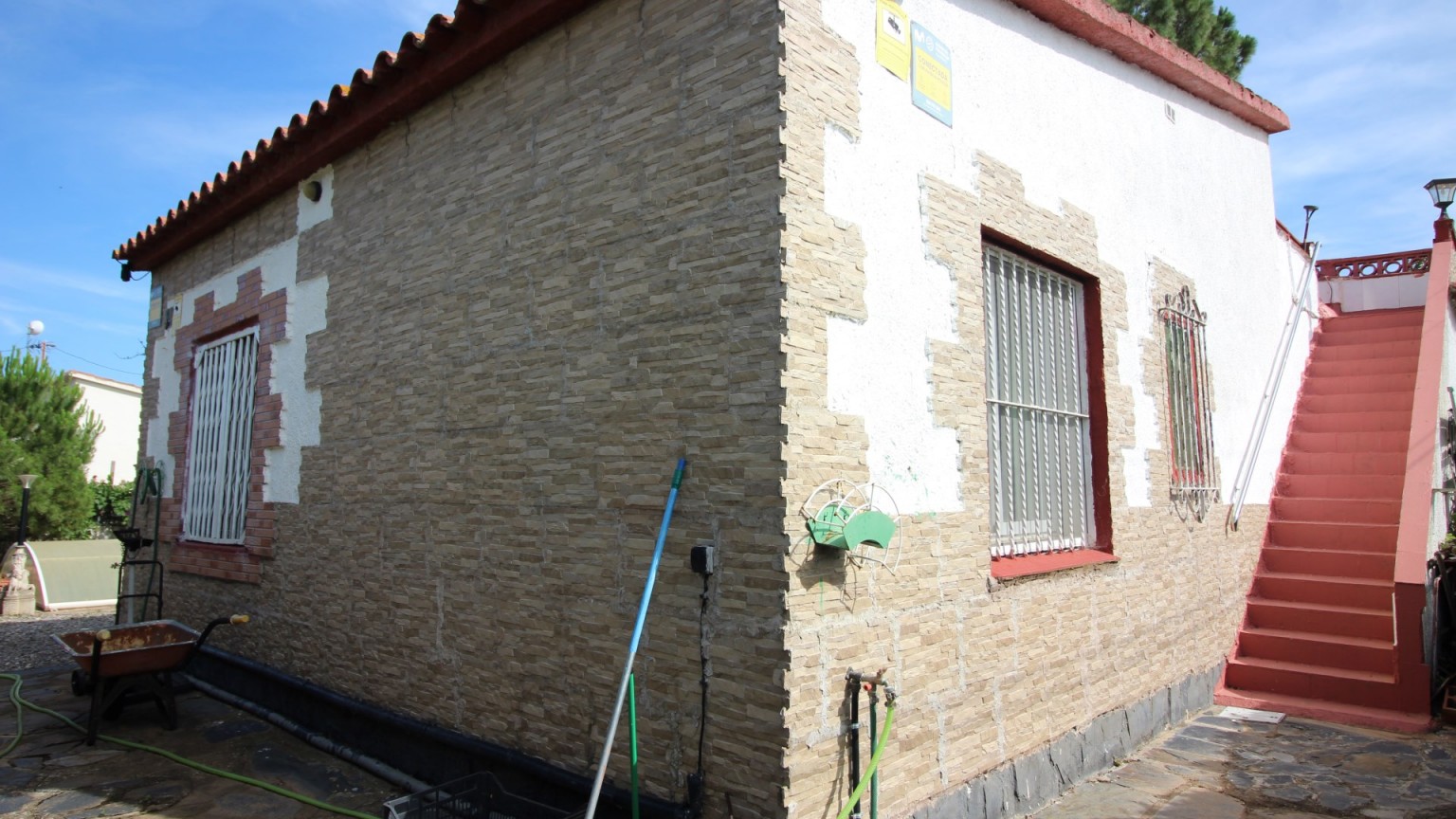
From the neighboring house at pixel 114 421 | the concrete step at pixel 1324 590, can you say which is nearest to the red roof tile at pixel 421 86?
the concrete step at pixel 1324 590

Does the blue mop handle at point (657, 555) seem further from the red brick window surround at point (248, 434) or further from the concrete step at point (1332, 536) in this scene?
the concrete step at point (1332, 536)

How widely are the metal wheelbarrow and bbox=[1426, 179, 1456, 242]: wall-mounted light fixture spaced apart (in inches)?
538

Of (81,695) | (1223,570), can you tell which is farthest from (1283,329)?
(81,695)

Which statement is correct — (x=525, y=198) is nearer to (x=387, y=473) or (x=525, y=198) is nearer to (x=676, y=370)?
(x=676, y=370)

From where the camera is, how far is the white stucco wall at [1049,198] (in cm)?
396

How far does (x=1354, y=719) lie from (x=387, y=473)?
22.4ft

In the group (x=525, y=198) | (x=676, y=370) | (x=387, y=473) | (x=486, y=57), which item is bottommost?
(x=387, y=473)

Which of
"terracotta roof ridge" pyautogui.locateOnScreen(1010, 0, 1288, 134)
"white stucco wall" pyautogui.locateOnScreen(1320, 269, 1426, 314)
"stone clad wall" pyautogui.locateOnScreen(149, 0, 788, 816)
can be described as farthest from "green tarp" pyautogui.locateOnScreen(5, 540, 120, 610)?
"white stucco wall" pyautogui.locateOnScreen(1320, 269, 1426, 314)

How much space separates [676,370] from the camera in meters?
3.72

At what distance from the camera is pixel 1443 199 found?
1101 centimetres

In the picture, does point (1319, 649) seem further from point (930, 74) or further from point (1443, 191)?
point (1443, 191)

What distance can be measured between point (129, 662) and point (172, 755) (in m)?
0.78

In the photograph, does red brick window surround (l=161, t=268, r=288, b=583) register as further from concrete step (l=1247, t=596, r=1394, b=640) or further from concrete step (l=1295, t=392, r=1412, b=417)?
concrete step (l=1295, t=392, r=1412, b=417)

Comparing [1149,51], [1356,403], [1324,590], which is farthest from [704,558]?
[1356,403]
